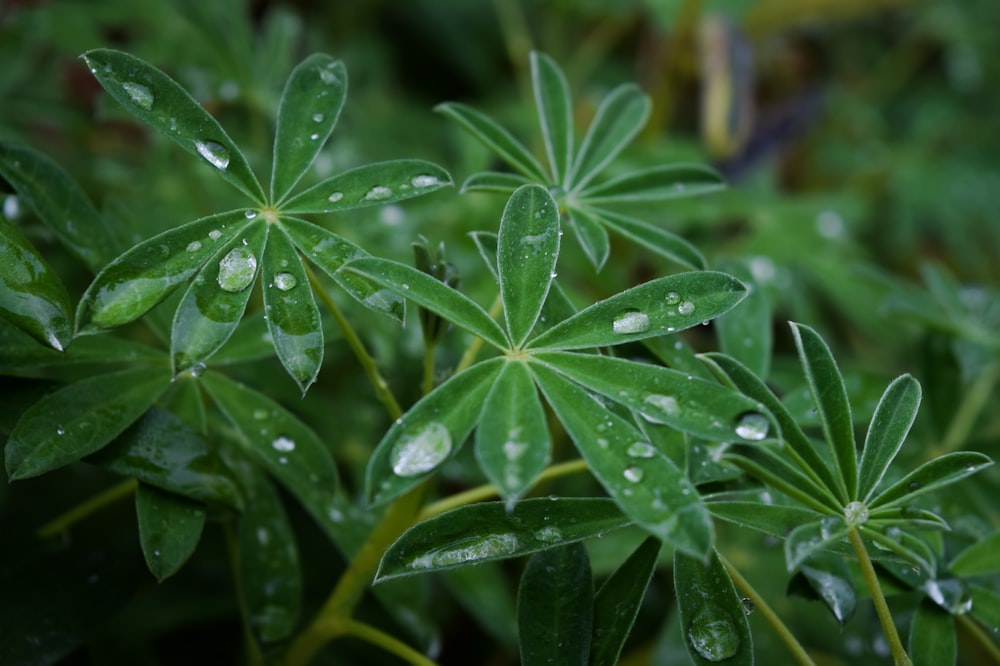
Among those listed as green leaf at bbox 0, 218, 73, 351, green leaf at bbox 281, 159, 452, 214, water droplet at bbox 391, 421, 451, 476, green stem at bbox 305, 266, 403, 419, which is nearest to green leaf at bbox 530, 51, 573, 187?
green leaf at bbox 281, 159, 452, 214

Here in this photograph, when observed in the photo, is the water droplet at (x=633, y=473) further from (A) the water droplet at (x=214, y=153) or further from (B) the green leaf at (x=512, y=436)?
(A) the water droplet at (x=214, y=153)

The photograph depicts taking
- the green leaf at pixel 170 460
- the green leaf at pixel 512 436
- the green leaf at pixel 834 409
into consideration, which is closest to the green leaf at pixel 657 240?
the green leaf at pixel 834 409

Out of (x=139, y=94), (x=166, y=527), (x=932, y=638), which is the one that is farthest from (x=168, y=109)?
(x=932, y=638)

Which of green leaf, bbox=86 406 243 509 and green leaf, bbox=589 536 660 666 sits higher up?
green leaf, bbox=86 406 243 509

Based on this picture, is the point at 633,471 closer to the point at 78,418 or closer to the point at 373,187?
the point at 373,187

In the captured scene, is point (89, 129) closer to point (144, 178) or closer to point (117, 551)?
point (144, 178)

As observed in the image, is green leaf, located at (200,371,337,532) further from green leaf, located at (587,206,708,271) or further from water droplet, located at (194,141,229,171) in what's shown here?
green leaf, located at (587,206,708,271)
